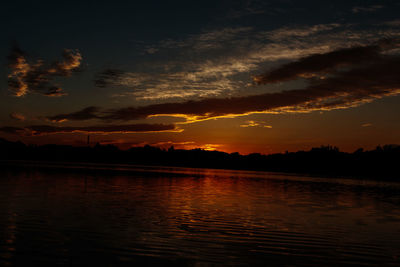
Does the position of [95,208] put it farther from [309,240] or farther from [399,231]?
[399,231]

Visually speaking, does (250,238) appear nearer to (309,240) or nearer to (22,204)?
(309,240)

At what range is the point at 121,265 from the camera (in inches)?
678

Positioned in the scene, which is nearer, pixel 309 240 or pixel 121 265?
pixel 121 265

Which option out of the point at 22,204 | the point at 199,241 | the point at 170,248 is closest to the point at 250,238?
the point at 199,241

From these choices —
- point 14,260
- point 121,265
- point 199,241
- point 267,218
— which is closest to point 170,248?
point 199,241

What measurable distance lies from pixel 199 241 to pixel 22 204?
21.1 m

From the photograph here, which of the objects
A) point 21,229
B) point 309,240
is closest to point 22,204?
point 21,229

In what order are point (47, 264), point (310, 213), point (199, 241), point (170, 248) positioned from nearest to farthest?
point (47, 264), point (170, 248), point (199, 241), point (310, 213)

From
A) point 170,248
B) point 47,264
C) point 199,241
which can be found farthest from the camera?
point 199,241

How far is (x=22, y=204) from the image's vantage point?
35.8 metres

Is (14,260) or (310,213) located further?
(310,213)

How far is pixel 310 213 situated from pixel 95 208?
21.4 metres

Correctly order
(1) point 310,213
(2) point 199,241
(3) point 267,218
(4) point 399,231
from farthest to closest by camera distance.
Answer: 1. (1) point 310,213
2. (3) point 267,218
3. (4) point 399,231
4. (2) point 199,241

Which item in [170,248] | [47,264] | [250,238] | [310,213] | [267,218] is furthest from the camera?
[310,213]
